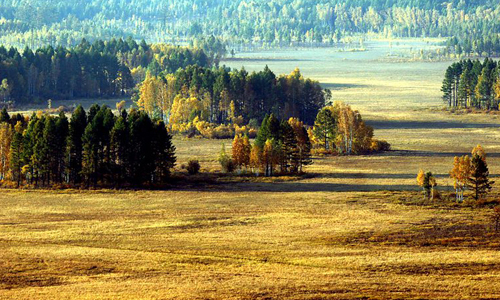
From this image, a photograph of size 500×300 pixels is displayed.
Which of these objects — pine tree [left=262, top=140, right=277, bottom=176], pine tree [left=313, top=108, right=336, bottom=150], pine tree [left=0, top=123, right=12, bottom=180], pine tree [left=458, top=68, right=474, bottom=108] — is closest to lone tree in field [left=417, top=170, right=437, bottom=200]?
pine tree [left=262, top=140, right=277, bottom=176]

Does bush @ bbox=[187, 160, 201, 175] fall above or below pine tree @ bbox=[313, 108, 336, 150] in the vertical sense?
below

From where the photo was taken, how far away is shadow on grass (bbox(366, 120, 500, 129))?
150 metres

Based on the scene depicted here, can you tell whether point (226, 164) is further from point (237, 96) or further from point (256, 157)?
point (237, 96)

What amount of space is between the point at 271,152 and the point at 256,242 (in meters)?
34.1

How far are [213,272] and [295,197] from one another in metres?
30.1

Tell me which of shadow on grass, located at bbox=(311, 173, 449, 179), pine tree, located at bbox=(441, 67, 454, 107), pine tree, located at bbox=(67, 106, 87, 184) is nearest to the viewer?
pine tree, located at bbox=(67, 106, 87, 184)

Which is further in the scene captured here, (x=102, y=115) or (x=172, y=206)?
(x=102, y=115)

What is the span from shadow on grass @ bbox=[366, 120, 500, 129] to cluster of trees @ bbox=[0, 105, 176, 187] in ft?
211

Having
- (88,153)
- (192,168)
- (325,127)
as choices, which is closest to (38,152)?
(88,153)

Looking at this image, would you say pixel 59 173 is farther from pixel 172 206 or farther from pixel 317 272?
pixel 317 272

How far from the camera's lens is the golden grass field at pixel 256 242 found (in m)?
54.2

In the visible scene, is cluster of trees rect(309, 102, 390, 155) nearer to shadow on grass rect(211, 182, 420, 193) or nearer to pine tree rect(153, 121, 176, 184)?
shadow on grass rect(211, 182, 420, 193)

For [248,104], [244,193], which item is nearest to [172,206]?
[244,193]

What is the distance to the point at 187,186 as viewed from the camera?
93.4 meters
